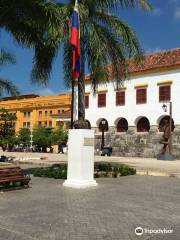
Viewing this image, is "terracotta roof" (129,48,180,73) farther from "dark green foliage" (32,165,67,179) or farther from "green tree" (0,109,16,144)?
Result: "dark green foliage" (32,165,67,179)

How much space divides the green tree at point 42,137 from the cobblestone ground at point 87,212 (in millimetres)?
45939

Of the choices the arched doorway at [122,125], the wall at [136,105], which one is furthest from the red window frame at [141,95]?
the arched doorway at [122,125]

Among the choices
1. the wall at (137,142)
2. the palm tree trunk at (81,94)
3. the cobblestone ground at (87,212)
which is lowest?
the cobblestone ground at (87,212)

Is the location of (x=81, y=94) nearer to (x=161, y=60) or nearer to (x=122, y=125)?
(x=161, y=60)

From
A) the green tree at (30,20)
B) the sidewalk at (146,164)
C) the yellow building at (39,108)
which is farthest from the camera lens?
the yellow building at (39,108)

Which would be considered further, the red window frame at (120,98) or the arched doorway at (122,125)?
the arched doorway at (122,125)

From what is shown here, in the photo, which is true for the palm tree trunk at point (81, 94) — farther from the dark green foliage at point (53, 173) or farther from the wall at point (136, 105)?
the wall at point (136, 105)

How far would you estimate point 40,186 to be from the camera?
13.8m

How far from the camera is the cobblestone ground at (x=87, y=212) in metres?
7.55

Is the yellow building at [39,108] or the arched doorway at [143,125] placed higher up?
the yellow building at [39,108]

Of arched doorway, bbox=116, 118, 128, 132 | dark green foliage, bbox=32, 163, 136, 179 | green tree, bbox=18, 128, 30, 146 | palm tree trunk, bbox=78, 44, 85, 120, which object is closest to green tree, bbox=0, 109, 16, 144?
dark green foliage, bbox=32, 163, 136, 179

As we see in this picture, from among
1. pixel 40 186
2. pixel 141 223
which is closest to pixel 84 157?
pixel 40 186

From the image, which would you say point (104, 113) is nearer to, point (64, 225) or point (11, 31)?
point (11, 31)

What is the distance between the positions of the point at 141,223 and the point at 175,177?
33.6 feet
